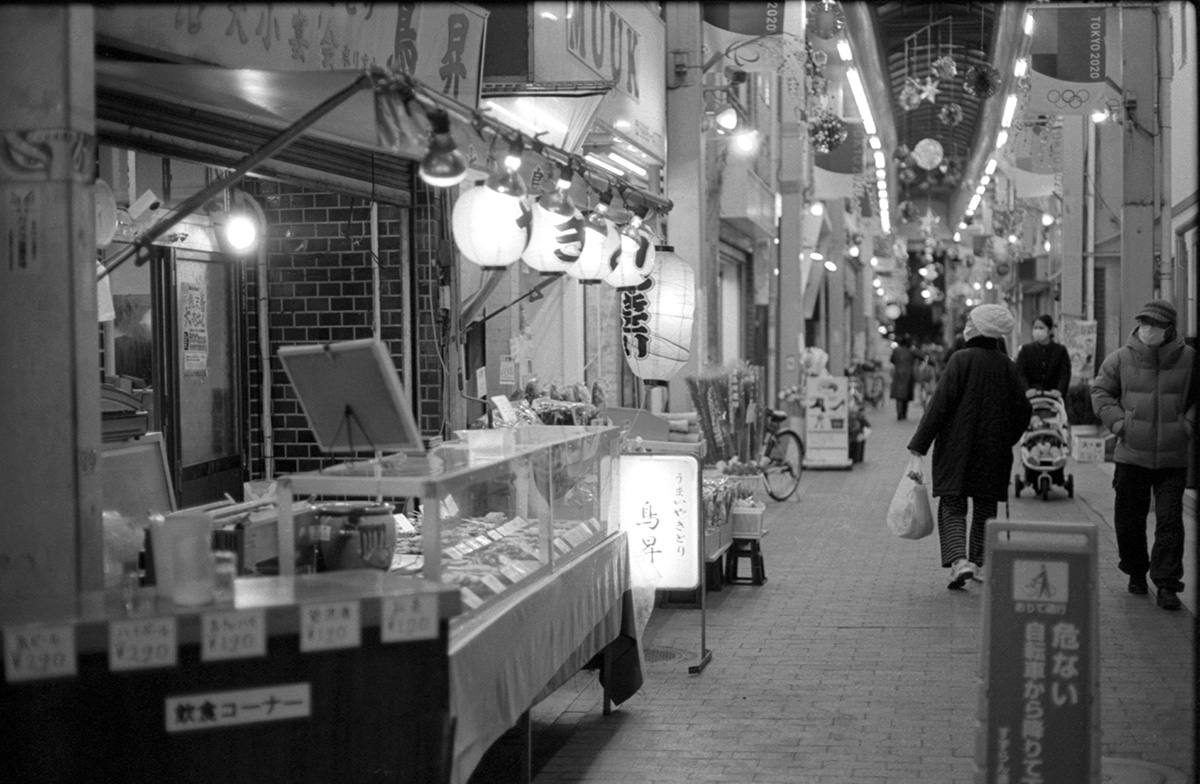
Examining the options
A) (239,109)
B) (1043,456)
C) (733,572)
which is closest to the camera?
(239,109)

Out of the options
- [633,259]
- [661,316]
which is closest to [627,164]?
[661,316]

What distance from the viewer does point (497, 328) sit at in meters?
10.7

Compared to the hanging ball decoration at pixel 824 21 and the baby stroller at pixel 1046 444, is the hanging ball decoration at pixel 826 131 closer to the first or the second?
the hanging ball decoration at pixel 824 21

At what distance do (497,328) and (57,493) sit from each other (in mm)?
6459

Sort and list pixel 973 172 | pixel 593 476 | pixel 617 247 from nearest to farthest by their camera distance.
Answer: pixel 593 476 < pixel 617 247 < pixel 973 172

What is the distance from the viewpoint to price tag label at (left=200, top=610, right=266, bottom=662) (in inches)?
158

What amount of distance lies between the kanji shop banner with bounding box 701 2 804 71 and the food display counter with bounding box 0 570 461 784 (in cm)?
1043

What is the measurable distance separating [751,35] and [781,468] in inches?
221

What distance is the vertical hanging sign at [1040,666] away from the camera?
16.4ft

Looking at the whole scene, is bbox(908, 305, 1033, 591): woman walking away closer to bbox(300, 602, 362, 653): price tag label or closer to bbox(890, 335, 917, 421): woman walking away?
bbox(300, 602, 362, 653): price tag label

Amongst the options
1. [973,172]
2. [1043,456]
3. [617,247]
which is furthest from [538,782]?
[973,172]

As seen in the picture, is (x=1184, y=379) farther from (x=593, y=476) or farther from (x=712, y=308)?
(x=712, y=308)

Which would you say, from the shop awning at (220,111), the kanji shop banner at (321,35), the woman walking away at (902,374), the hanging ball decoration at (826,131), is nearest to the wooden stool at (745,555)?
the kanji shop banner at (321,35)

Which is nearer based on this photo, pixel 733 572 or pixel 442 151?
pixel 442 151
